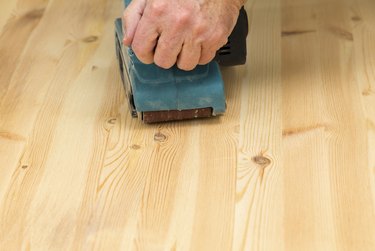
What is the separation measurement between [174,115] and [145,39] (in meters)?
0.17

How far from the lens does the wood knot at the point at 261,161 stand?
1283 mm

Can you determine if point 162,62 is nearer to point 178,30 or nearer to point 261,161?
point 178,30

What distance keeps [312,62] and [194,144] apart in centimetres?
38

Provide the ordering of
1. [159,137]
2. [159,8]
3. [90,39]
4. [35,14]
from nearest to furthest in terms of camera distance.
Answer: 1. [159,8]
2. [159,137]
3. [90,39]
4. [35,14]

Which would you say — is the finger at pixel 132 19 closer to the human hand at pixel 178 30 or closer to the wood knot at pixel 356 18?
the human hand at pixel 178 30

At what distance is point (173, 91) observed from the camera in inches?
52.4

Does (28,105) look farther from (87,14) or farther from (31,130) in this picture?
(87,14)

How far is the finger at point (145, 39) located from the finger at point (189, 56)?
51 mm

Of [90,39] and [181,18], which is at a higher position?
[90,39]

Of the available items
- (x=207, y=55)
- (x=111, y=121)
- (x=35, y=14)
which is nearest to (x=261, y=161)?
(x=207, y=55)

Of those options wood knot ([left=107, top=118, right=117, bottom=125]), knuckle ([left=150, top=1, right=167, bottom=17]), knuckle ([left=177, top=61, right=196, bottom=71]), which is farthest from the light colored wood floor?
knuckle ([left=150, top=1, right=167, bottom=17])

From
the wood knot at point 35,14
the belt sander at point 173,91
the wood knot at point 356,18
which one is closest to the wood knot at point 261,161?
the belt sander at point 173,91

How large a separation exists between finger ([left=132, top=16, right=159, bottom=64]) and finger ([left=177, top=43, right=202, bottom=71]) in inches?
2.0

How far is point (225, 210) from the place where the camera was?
1188mm
